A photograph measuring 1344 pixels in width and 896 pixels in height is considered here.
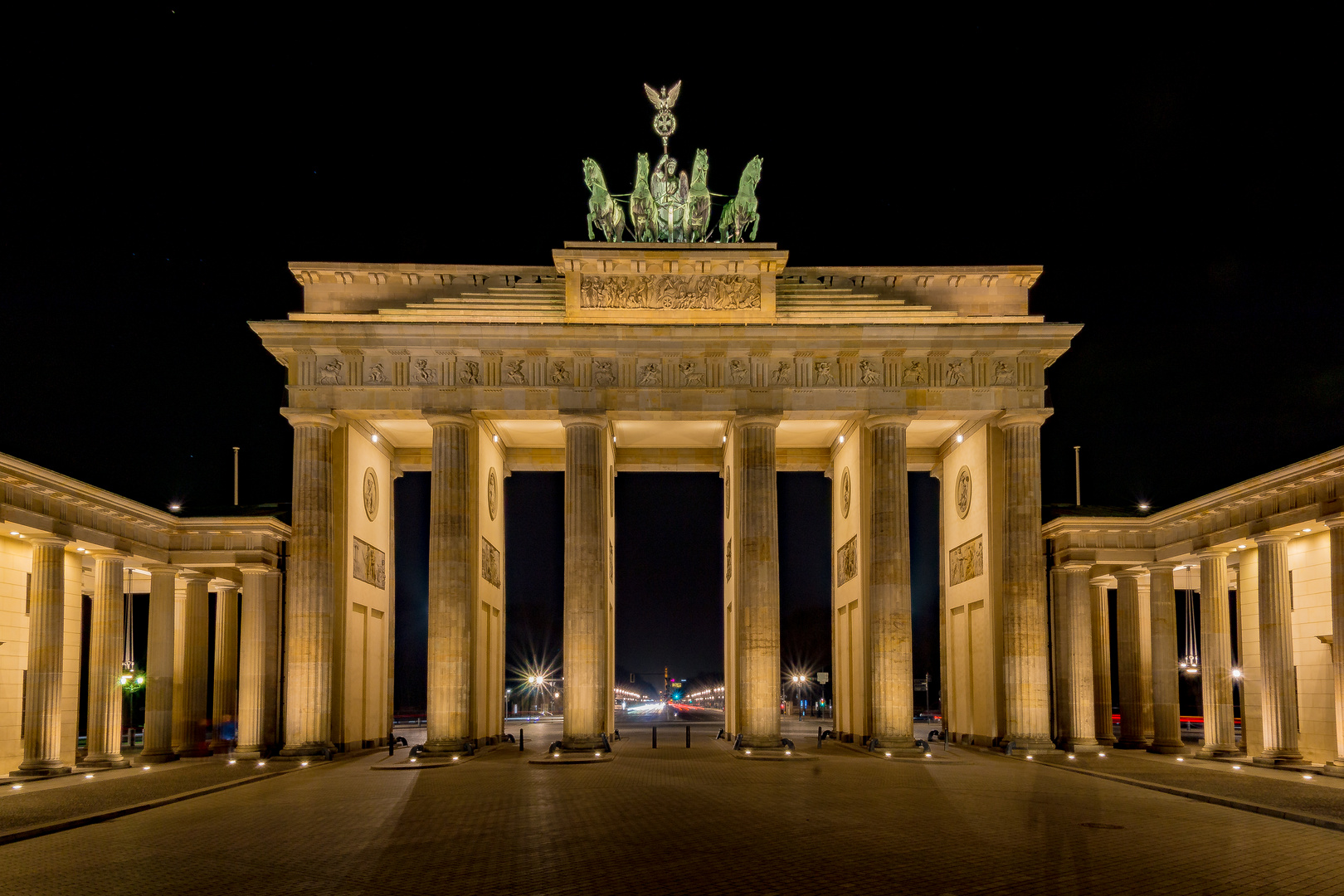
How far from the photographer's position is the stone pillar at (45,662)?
32031 millimetres

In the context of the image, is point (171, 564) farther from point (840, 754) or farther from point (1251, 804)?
point (1251, 804)

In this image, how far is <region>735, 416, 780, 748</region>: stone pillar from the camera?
36.6m

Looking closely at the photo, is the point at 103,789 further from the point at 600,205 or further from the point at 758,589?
the point at 600,205

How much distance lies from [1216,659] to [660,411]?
19769mm


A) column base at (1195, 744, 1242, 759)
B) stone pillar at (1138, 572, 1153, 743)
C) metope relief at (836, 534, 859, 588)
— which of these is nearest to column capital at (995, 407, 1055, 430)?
metope relief at (836, 534, 859, 588)

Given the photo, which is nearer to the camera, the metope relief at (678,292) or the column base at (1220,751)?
the column base at (1220,751)

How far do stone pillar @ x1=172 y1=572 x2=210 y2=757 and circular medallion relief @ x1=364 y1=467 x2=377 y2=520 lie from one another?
20.1ft

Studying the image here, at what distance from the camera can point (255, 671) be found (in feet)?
124


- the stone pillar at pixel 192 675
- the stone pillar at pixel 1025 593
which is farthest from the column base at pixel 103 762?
the stone pillar at pixel 1025 593

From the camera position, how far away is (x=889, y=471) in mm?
38125

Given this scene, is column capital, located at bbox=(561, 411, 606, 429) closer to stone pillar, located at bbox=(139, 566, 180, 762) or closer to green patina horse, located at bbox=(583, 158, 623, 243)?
green patina horse, located at bbox=(583, 158, 623, 243)

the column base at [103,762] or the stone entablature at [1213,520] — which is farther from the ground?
the stone entablature at [1213,520]

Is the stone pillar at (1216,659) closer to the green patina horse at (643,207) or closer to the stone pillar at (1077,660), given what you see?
the stone pillar at (1077,660)

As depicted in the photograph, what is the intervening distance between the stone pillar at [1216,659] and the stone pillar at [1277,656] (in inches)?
134
